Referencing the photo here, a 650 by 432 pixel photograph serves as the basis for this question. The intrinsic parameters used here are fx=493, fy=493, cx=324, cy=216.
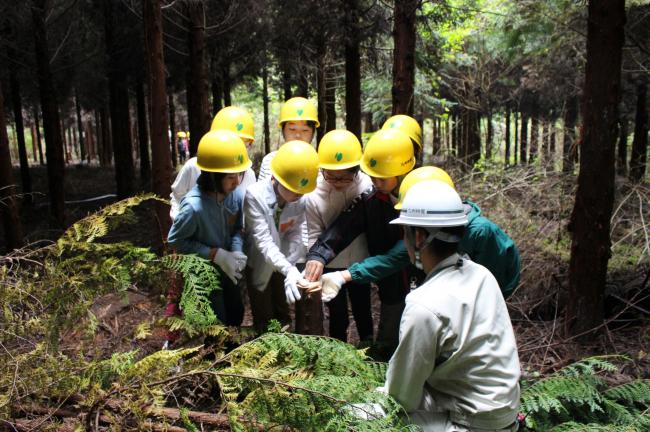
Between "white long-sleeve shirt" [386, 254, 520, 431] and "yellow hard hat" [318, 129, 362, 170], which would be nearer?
"white long-sleeve shirt" [386, 254, 520, 431]

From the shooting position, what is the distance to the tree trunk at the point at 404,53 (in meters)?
5.77

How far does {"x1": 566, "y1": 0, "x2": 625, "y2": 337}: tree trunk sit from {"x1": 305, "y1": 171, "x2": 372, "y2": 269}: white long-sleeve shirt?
2.00 meters

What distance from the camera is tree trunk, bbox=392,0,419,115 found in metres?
5.77

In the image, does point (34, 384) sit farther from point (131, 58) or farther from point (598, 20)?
point (131, 58)

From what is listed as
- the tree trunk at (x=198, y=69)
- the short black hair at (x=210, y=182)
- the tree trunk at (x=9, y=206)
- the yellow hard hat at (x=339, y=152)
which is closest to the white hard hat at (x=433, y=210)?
the yellow hard hat at (x=339, y=152)

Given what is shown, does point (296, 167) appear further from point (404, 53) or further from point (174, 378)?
point (404, 53)

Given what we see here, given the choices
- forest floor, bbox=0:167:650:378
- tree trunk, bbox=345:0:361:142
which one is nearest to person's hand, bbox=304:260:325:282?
forest floor, bbox=0:167:650:378

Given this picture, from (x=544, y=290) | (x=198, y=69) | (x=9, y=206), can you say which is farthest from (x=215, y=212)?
(x=198, y=69)

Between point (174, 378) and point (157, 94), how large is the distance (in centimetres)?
460

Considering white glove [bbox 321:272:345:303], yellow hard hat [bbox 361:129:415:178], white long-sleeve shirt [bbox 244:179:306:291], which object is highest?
yellow hard hat [bbox 361:129:415:178]

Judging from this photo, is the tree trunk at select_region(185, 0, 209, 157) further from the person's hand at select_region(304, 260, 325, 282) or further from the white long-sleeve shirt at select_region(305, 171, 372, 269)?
the person's hand at select_region(304, 260, 325, 282)

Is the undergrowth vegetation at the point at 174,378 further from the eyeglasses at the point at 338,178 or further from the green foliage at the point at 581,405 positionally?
the eyeglasses at the point at 338,178

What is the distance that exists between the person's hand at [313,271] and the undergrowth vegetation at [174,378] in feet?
2.34

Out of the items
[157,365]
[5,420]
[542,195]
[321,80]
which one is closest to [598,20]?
→ [542,195]
